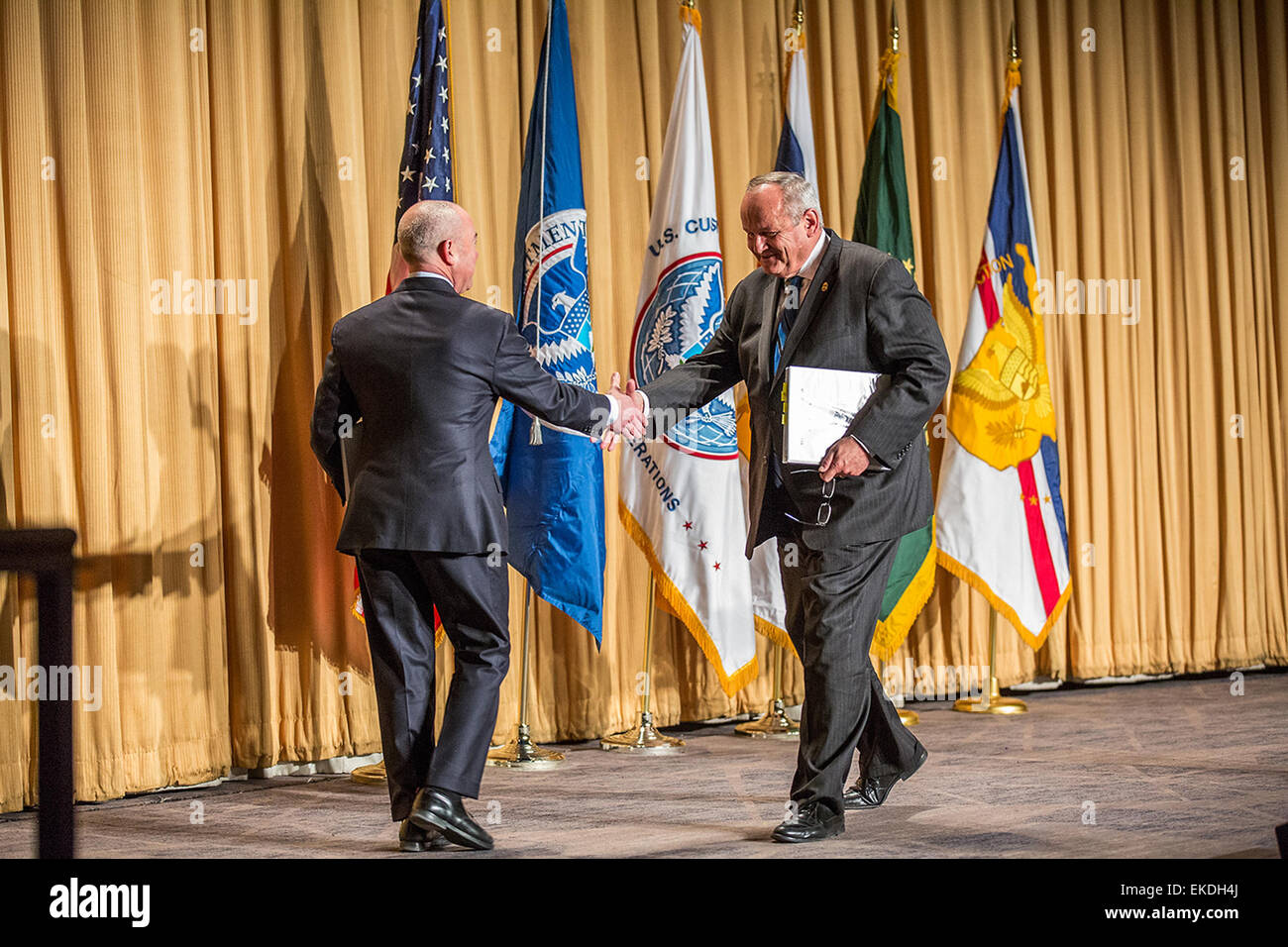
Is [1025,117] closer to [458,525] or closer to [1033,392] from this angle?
[1033,392]

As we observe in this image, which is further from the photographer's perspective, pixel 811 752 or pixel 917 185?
pixel 917 185

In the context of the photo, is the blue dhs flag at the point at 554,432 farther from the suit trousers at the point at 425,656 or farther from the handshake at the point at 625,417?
the suit trousers at the point at 425,656

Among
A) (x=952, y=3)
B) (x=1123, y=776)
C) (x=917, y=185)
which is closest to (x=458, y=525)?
(x=1123, y=776)

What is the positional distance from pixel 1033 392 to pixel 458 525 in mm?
3347

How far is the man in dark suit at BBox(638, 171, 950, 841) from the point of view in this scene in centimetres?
329

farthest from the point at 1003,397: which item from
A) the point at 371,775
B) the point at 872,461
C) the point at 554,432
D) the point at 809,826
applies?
the point at 371,775

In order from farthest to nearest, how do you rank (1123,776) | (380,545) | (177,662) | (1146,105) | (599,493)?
(1146,105) < (599,493) < (177,662) < (1123,776) < (380,545)

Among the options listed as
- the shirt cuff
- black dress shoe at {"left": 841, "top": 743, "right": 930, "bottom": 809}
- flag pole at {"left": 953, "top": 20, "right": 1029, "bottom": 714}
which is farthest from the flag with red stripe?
the shirt cuff

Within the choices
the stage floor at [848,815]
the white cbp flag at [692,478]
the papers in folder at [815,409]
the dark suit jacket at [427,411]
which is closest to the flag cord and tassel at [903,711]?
the stage floor at [848,815]

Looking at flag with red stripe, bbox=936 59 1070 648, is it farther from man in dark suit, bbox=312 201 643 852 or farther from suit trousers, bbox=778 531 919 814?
man in dark suit, bbox=312 201 643 852

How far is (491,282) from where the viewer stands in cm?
532

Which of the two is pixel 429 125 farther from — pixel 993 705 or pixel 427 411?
pixel 993 705

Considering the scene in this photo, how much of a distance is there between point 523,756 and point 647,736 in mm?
588

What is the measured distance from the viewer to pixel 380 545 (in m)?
3.18
